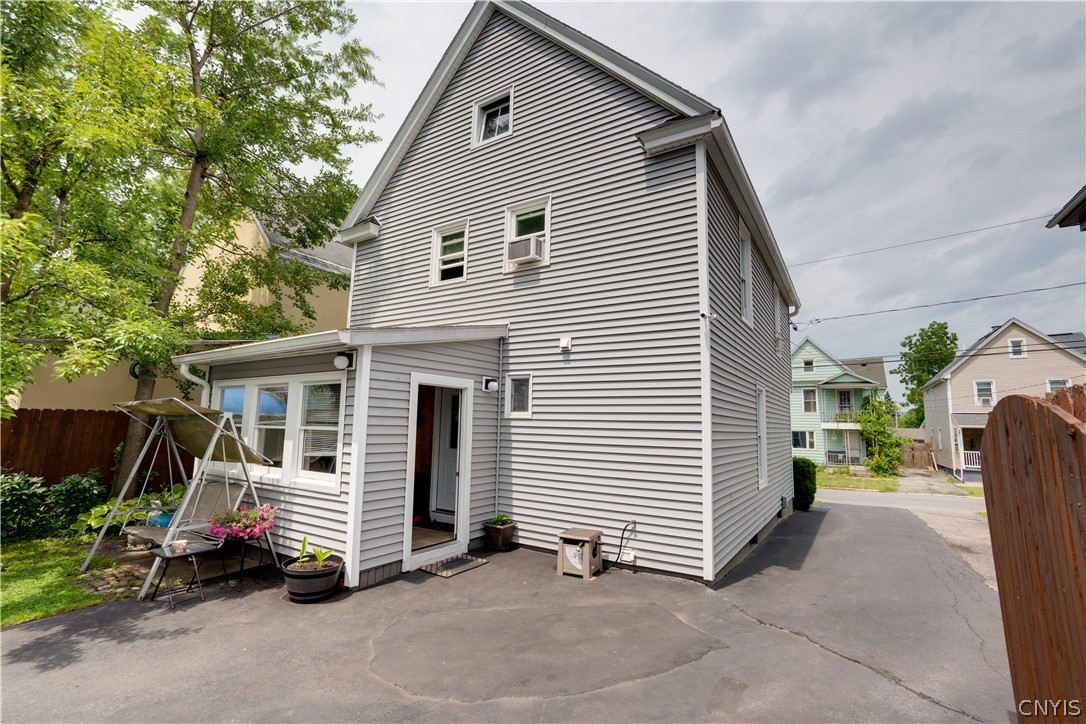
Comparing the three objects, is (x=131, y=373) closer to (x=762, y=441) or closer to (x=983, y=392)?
(x=762, y=441)

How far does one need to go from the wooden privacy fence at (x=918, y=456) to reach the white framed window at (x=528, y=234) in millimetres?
31494

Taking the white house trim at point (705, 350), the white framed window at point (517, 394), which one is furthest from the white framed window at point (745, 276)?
the white framed window at point (517, 394)

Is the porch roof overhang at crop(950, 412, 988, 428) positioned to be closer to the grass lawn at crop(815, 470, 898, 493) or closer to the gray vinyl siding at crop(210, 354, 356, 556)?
the grass lawn at crop(815, 470, 898, 493)

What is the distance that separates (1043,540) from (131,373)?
13.5 metres

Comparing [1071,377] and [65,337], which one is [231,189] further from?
[1071,377]

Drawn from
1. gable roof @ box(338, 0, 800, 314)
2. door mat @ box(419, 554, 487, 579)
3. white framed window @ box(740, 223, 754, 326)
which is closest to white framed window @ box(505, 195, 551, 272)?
gable roof @ box(338, 0, 800, 314)

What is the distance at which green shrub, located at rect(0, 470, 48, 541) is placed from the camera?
7816mm

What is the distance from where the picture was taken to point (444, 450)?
28.6 ft

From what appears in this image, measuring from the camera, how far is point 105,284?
7137mm

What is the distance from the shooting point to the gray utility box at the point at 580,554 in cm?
632

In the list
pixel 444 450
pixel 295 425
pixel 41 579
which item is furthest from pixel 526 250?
pixel 41 579

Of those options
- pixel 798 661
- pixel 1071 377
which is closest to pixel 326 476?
pixel 798 661

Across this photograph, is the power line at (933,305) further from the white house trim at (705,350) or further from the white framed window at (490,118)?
the white framed window at (490,118)

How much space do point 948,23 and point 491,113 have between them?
308 inches
